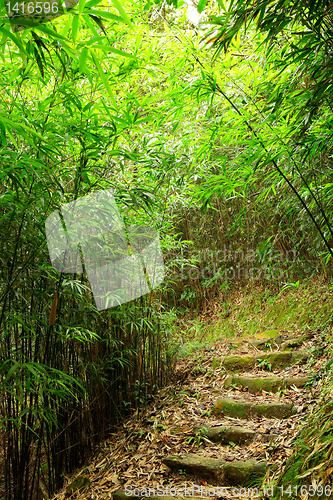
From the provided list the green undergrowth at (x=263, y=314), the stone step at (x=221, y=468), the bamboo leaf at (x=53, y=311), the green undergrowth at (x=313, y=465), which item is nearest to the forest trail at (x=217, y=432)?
the stone step at (x=221, y=468)

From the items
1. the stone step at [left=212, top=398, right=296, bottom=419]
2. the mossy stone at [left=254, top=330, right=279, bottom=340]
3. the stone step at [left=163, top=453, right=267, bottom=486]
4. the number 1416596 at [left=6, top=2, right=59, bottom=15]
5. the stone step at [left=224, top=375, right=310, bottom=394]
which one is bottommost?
the stone step at [left=163, top=453, right=267, bottom=486]

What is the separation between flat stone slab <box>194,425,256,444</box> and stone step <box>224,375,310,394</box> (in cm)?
56

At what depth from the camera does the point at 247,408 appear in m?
2.38

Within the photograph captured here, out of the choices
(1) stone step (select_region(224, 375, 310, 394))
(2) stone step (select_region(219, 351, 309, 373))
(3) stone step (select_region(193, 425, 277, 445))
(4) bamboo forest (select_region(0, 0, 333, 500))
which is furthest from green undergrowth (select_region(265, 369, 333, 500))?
(2) stone step (select_region(219, 351, 309, 373))

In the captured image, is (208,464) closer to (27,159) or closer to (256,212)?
(27,159)

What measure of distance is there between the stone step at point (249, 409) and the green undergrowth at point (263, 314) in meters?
0.89

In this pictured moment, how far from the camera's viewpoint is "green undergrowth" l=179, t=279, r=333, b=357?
354 cm

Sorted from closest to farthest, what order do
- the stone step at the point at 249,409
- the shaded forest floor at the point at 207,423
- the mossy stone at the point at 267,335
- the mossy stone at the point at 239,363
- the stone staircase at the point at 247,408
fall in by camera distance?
the stone staircase at the point at 247,408 → the shaded forest floor at the point at 207,423 → the stone step at the point at 249,409 → the mossy stone at the point at 239,363 → the mossy stone at the point at 267,335

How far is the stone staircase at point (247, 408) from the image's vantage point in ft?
5.86

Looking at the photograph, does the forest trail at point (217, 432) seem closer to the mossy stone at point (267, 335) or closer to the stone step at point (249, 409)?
the stone step at point (249, 409)

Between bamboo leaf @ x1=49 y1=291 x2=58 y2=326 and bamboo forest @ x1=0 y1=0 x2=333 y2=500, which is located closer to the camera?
bamboo forest @ x1=0 y1=0 x2=333 y2=500

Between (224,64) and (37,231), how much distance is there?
135 centimetres

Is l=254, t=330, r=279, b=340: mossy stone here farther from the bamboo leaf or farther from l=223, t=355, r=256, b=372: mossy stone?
the bamboo leaf

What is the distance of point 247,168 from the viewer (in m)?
2.20
